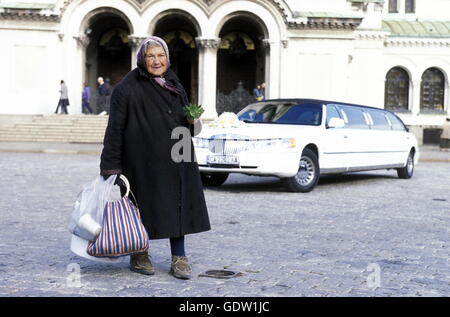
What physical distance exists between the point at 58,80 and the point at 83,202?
1104 inches

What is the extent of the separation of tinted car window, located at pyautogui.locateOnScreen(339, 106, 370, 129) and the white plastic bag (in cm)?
926

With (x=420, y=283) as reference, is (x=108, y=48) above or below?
above

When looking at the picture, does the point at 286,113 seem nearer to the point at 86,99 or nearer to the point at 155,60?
the point at 155,60

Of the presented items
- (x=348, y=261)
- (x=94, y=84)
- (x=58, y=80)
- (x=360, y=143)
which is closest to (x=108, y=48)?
(x=94, y=84)

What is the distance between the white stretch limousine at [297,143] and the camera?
1199cm

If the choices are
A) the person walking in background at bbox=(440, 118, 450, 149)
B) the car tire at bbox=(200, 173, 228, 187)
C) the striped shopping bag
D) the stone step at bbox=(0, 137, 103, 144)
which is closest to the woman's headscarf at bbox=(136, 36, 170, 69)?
the striped shopping bag

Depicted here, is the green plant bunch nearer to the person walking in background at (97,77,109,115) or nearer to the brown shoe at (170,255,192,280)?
the brown shoe at (170,255,192,280)

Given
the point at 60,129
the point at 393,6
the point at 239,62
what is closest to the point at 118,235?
the point at 60,129

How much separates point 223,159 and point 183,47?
25327 millimetres

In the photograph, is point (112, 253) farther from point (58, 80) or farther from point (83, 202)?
point (58, 80)

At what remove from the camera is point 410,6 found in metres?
43.0

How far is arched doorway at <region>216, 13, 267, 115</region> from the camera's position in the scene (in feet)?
108

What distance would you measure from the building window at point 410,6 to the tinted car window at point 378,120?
97.5ft

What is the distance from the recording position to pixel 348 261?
6.41 meters
